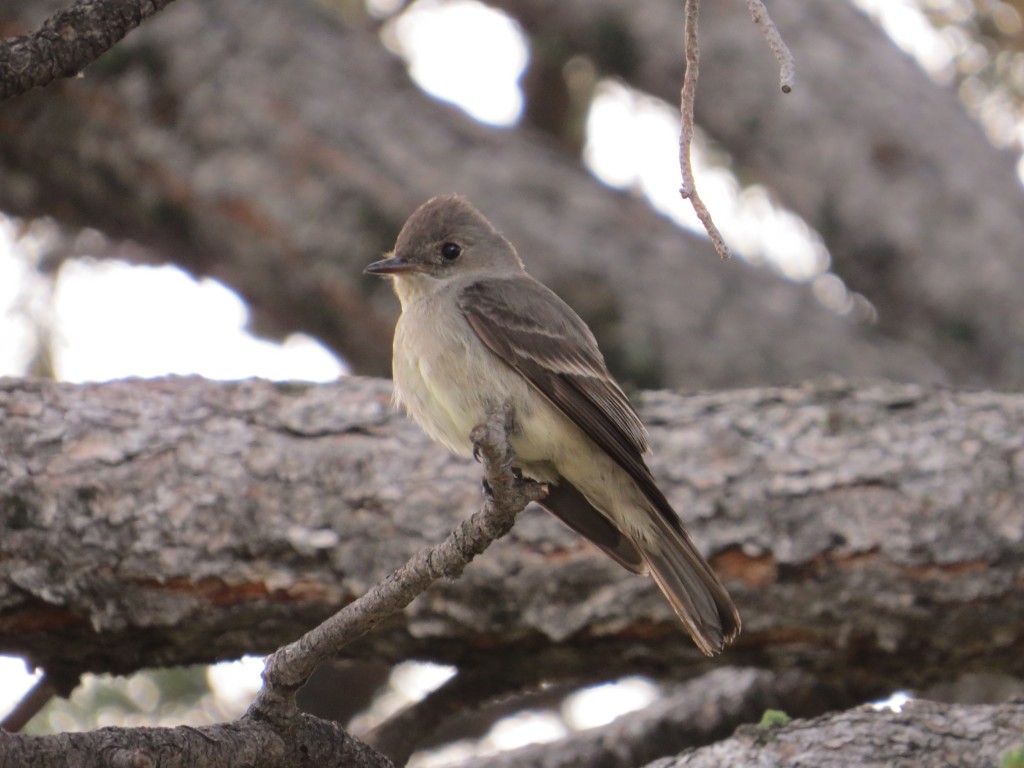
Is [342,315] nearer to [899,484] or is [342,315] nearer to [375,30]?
[375,30]

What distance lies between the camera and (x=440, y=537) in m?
4.80

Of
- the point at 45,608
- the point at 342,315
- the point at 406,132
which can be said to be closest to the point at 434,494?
the point at 45,608

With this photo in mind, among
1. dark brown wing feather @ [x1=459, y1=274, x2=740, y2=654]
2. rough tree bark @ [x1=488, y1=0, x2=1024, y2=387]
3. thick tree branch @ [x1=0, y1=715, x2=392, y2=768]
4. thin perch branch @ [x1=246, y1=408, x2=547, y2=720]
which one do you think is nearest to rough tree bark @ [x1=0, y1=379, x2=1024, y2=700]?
dark brown wing feather @ [x1=459, y1=274, x2=740, y2=654]

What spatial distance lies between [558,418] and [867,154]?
373 cm

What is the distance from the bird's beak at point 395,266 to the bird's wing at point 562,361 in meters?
0.30

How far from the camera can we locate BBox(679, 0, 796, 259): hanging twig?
302cm

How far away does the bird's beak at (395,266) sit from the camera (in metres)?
5.25

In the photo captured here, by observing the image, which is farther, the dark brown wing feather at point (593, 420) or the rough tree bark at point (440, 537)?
the rough tree bark at point (440, 537)

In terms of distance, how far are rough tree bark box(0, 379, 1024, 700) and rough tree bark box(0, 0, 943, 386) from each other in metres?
2.01

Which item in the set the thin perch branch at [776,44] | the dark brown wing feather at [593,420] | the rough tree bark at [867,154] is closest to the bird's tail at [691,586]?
the dark brown wing feather at [593,420]

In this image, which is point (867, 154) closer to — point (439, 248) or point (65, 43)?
point (439, 248)

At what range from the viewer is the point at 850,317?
767cm

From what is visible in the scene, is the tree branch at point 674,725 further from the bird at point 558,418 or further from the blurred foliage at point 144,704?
the blurred foliage at point 144,704

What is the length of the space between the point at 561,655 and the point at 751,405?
120cm
